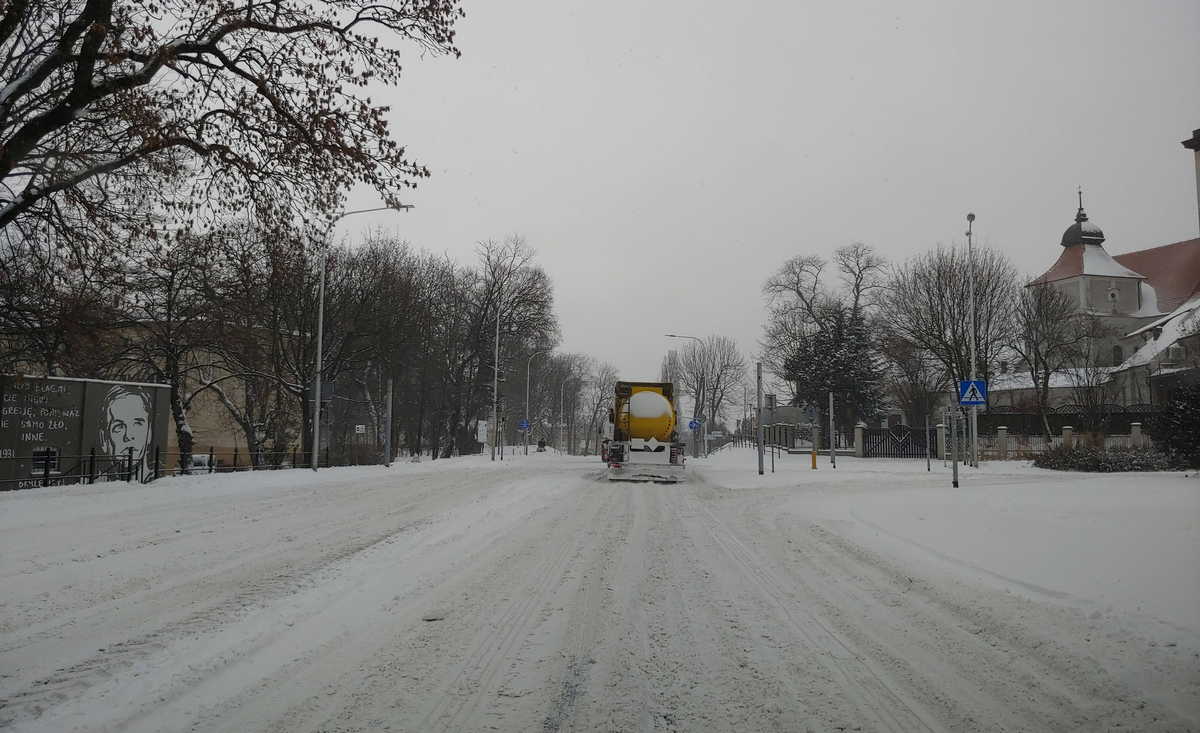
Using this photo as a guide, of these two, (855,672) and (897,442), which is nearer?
(855,672)

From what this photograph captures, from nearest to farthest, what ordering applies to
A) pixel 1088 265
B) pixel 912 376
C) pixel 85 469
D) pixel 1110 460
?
1. pixel 85 469
2. pixel 1110 460
3. pixel 912 376
4. pixel 1088 265

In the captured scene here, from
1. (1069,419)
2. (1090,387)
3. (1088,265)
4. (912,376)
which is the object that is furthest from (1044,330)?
(1088,265)

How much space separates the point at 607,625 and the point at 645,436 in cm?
2117

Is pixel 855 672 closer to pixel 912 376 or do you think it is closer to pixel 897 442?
pixel 897 442

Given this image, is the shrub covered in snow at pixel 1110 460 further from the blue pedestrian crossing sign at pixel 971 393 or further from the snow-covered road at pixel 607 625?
the snow-covered road at pixel 607 625

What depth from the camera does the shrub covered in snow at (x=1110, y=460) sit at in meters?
23.6

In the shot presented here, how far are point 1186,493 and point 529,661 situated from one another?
41.4ft

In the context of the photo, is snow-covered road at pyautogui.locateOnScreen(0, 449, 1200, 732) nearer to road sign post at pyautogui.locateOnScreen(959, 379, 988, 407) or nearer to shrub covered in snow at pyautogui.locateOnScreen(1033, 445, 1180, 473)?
road sign post at pyautogui.locateOnScreen(959, 379, 988, 407)

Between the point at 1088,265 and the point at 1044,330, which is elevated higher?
the point at 1088,265

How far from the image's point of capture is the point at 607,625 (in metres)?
5.96

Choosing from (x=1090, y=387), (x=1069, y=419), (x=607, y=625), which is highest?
(x=1090, y=387)

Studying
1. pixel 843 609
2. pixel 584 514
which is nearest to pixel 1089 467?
pixel 584 514

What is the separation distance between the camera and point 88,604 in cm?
659

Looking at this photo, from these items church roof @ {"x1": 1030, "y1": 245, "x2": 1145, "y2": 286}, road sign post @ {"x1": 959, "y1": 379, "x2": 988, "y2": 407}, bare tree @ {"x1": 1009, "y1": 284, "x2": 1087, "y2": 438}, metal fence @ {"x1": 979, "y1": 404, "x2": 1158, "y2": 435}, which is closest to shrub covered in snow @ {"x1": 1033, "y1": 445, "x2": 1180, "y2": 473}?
road sign post @ {"x1": 959, "y1": 379, "x2": 988, "y2": 407}
